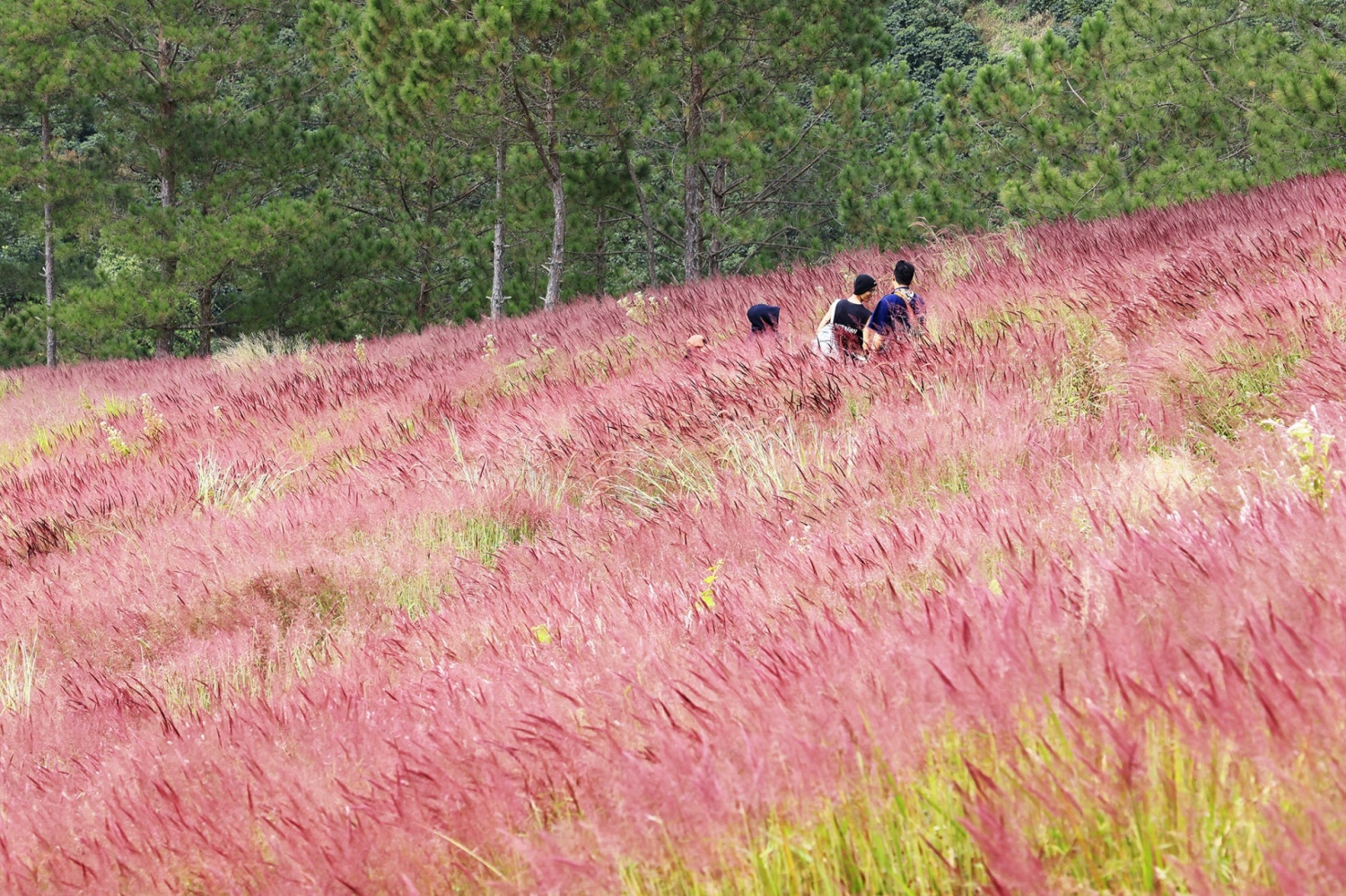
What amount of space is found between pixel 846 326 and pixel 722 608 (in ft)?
16.0

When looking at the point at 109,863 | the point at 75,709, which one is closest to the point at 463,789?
the point at 109,863

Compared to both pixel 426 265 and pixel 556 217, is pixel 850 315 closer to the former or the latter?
pixel 556 217

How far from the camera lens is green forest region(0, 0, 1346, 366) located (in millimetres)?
14562

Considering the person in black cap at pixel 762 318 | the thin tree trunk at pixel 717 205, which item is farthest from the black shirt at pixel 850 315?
the thin tree trunk at pixel 717 205

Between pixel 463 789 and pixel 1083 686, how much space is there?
1004mm

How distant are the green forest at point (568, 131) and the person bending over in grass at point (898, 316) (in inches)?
207

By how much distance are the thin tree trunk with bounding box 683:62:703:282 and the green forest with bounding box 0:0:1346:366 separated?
0.05 meters

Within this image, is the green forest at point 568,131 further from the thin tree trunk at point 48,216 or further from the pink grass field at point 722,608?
the pink grass field at point 722,608

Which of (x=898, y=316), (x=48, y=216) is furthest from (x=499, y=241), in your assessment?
(x=898, y=316)

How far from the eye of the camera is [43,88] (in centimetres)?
1698

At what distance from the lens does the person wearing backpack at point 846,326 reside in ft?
21.6

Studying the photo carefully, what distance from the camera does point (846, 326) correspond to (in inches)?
280

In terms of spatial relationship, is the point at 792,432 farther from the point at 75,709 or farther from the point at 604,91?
the point at 604,91

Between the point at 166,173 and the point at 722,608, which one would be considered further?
the point at 166,173
